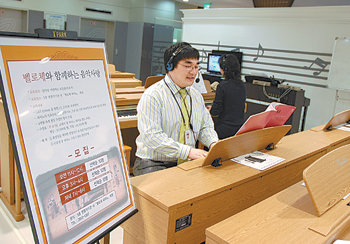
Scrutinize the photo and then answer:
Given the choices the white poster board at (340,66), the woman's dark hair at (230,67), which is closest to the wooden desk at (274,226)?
the woman's dark hair at (230,67)

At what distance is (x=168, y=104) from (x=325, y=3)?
778 cm

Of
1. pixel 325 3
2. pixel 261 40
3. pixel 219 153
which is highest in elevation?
pixel 325 3

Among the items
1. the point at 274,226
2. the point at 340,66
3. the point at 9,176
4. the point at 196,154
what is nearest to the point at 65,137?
the point at 274,226

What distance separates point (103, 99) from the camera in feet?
4.45

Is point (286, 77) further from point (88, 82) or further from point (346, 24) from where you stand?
point (88, 82)

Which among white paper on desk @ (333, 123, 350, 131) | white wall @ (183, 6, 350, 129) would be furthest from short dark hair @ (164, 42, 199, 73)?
white wall @ (183, 6, 350, 129)

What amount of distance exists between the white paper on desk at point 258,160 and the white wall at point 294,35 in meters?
5.40

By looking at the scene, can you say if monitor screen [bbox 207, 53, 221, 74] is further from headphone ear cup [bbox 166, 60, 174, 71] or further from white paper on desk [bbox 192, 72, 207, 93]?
headphone ear cup [bbox 166, 60, 174, 71]

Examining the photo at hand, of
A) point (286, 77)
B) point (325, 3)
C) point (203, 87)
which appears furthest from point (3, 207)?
point (325, 3)

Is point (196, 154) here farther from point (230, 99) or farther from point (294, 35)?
point (294, 35)

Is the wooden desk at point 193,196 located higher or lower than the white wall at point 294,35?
lower

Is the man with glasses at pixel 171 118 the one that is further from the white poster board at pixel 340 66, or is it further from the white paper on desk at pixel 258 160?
the white poster board at pixel 340 66

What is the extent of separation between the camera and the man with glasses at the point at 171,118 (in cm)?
208

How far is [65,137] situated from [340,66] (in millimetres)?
6565
